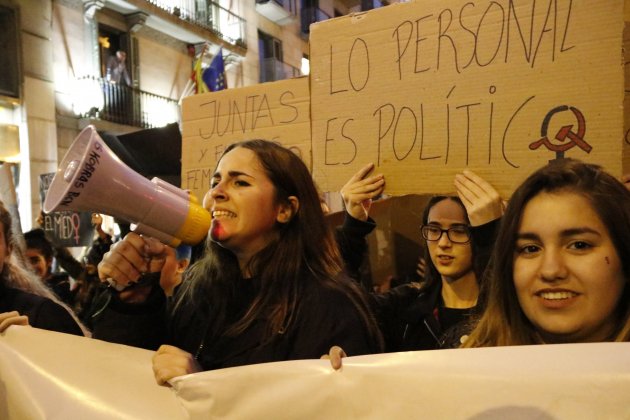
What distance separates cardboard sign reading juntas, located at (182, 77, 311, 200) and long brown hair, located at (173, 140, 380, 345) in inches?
10.0

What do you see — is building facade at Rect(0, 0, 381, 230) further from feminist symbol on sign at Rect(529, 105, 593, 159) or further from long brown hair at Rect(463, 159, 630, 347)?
long brown hair at Rect(463, 159, 630, 347)

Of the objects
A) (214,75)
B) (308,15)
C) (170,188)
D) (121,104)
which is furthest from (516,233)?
(308,15)

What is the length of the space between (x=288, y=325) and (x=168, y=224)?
474 millimetres

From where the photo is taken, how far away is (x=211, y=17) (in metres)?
13.8

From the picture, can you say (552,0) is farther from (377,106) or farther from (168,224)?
(168,224)

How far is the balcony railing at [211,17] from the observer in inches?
495

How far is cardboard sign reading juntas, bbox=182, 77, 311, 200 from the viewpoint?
2.06 meters

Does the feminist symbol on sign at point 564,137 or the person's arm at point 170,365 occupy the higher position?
the feminist symbol on sign at point 564,137

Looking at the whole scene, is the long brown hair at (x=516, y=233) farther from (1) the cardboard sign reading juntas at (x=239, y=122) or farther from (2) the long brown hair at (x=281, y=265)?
(1) the cardboard sign reading juntas at (x=239, y=122)

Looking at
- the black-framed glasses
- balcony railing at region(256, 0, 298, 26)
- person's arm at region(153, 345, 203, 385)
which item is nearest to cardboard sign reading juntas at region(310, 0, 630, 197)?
the black-framed glasses

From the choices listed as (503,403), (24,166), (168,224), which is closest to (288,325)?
(168,224)

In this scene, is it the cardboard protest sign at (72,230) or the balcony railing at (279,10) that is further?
the balcony railing at (279,10)

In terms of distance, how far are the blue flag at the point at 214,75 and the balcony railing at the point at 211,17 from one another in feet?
15.7

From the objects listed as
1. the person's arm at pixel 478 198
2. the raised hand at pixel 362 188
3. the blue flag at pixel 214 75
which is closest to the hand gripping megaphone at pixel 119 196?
the raised hand at pixel 362 188
